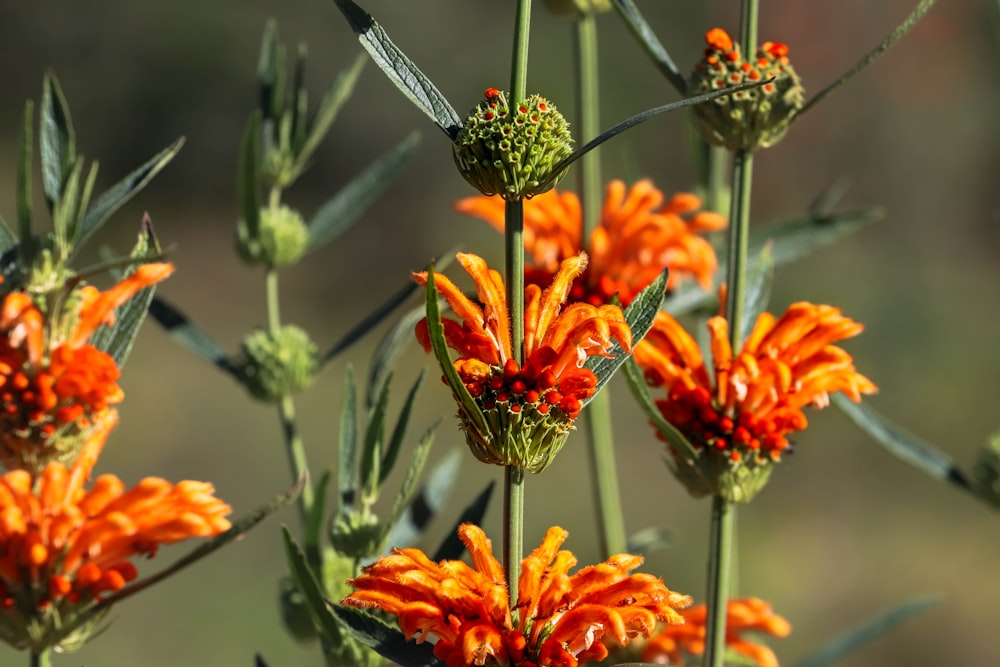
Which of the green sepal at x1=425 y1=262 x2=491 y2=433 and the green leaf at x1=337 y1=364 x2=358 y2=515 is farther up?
the green leaf at x1=337 y1=364 x2=358 y2=515

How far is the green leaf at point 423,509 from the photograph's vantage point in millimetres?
1325

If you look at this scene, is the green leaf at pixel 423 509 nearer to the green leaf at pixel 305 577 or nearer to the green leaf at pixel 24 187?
the green leaf at pixel 305 577

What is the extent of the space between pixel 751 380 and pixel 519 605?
0.34 m

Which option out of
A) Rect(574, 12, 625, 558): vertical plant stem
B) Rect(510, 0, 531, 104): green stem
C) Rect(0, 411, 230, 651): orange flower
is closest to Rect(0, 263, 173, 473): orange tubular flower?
Rect(0, 411, 230, 651): orange flower

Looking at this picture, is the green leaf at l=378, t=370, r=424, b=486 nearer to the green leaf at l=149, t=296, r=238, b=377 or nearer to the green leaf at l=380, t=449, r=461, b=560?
the green leaf at l=380, t=449, r=461, b=560

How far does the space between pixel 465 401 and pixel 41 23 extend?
25.4ft

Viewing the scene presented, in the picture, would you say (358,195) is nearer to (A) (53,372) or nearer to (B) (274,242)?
(B) (274,242)

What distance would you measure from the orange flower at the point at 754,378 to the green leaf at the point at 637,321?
→ 0.18 meters

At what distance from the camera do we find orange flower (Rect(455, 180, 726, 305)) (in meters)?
1.67

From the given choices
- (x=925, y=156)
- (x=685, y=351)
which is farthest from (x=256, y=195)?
(x=925, y=156)

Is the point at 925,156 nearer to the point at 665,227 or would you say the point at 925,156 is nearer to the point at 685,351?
the point at 665,227

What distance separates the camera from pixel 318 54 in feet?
23.8

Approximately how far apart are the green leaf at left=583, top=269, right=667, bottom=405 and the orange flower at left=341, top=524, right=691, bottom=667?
146mm

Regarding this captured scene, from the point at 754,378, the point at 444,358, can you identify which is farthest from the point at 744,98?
the point at 444,358
